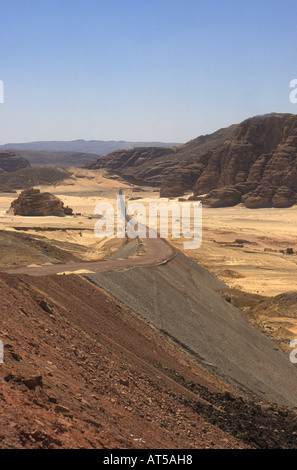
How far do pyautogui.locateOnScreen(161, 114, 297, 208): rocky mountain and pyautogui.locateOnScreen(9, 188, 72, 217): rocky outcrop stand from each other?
30825mm

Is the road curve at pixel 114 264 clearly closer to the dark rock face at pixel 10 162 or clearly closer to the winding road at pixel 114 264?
the winding road at pixel 114 264

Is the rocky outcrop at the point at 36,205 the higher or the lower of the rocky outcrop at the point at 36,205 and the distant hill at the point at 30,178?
the lower

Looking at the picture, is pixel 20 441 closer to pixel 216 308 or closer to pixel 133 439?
pixel 133 439

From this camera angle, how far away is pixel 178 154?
16675 centimetres

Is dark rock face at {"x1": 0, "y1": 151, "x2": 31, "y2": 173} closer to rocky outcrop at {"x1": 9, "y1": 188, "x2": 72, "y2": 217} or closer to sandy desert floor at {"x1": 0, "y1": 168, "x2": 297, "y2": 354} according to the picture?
sandy desert floor at {"x1": 0, "y1": 168, "x2": 297, "y2": 354}

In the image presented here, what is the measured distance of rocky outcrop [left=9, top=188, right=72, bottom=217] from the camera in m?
63.2

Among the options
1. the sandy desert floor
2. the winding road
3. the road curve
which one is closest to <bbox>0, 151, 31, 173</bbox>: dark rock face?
the sandy desert floor

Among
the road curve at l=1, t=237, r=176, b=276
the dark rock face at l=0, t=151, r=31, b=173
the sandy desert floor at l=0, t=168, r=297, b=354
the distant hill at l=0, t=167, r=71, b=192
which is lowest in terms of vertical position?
the sandy desert floor at l=0, t=168, r=297, b=354

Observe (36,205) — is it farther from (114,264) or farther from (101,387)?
(101,387)

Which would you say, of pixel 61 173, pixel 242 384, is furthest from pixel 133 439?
pixel 61 173

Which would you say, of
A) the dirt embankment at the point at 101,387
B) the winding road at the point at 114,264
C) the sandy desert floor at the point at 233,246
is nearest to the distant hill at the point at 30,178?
the sandy desert floor at the point at 233,246

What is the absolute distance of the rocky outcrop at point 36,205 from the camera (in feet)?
208

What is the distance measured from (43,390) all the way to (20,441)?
65.8 inches

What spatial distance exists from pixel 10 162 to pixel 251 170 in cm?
10248
